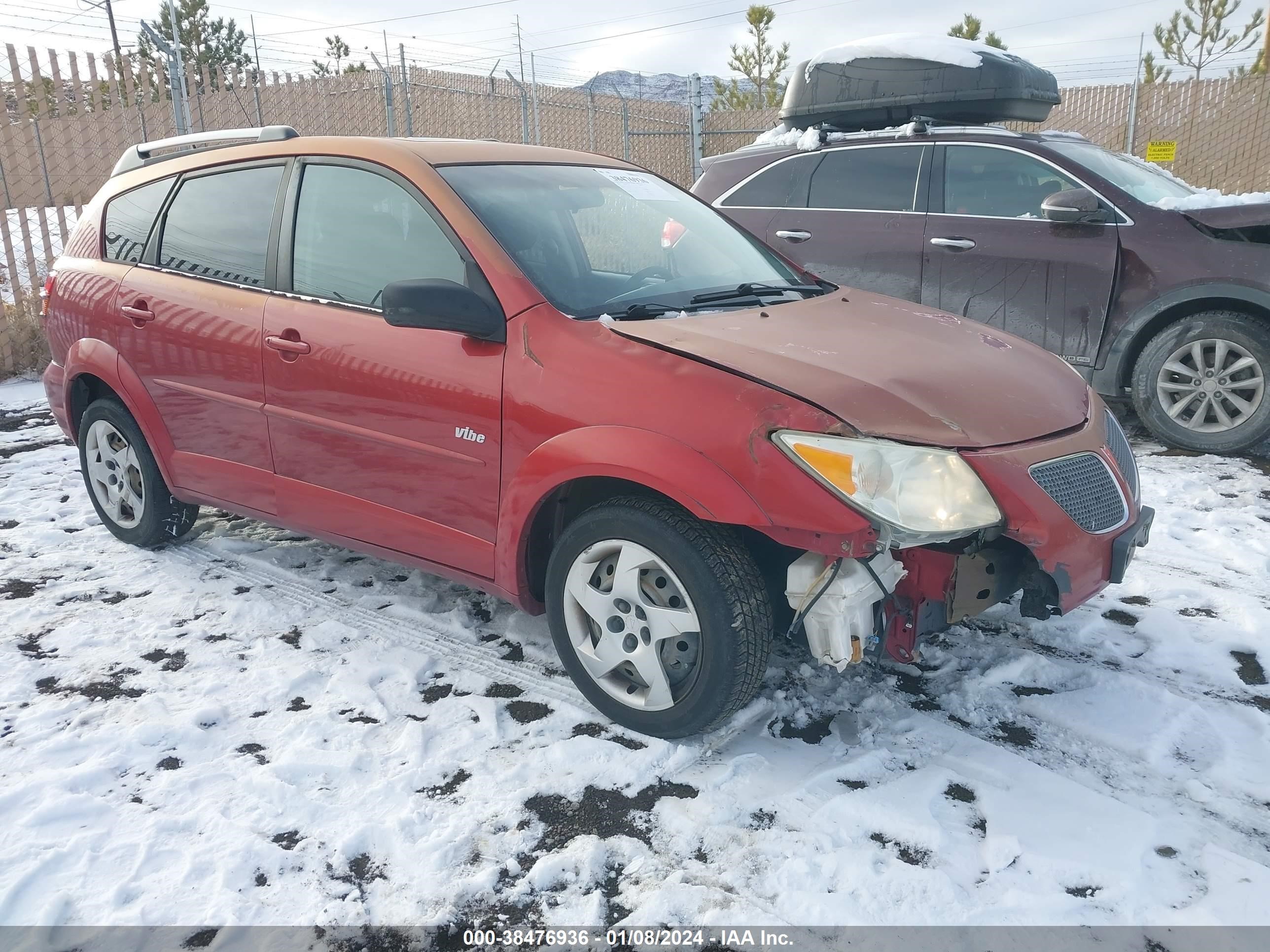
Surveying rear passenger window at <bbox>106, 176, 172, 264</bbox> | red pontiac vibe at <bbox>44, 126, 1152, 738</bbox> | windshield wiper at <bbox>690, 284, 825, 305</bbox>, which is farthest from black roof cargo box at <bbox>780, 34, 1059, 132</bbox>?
rear passenger window at <bbox>106, 176, 172, 264</bbox>

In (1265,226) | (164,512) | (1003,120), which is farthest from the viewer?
(1003,120)

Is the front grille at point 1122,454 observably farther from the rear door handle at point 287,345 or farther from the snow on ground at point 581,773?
the rear door handle at point 287,345

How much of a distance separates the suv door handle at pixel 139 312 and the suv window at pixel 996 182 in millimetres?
4552

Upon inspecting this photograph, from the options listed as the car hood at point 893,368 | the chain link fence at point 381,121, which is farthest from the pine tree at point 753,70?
the car hood at point 893,368

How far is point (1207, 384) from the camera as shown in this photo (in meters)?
5.28

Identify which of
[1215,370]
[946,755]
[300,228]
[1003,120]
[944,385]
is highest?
[1003,120]

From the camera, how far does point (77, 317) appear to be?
13.8 feet

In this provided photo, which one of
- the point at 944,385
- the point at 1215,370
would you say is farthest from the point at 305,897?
the point at 1215,370

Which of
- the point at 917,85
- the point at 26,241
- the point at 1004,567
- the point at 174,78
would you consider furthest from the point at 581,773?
the point at 174,78

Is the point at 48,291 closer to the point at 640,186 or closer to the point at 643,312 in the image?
the point at 640,186

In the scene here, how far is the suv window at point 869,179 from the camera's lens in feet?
19.8

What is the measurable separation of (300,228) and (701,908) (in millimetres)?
2705

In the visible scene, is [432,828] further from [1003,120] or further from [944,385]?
[1003,120]

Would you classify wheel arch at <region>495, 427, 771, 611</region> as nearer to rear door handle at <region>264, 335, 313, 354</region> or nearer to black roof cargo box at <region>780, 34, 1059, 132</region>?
rear door handle at <region>264, 335, 313, 354</region>
